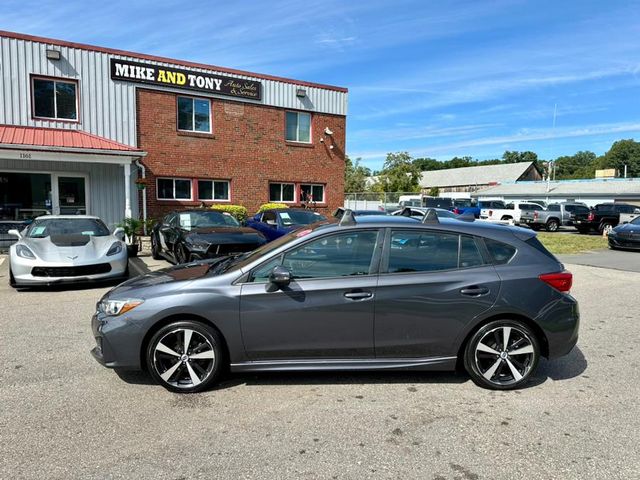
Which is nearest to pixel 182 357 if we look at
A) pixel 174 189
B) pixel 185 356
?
pixel 185 356

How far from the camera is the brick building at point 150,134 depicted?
15633 mm

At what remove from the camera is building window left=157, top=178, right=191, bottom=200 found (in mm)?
18672

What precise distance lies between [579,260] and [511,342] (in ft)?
36.5

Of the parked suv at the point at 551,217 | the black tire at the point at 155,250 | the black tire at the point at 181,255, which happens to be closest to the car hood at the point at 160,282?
the black tire at the point at 181,255

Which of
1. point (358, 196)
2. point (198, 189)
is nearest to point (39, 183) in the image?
point (198, 189)

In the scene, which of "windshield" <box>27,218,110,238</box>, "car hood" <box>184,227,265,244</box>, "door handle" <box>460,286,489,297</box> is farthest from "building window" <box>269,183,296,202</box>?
"door handle" <box>460,286,489,297</box>

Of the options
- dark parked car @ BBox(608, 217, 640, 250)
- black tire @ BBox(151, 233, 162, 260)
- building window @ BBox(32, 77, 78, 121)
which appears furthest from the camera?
building window @ BBox(32, 77, 78, 121)

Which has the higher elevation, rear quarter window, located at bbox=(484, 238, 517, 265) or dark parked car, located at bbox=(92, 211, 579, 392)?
rear quarter window, located at bbox=(484, 238, 517, 265)

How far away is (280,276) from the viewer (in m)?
3.76

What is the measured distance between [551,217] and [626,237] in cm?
1206

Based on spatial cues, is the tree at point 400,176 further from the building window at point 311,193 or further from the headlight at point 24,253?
the headlight at point 24,253

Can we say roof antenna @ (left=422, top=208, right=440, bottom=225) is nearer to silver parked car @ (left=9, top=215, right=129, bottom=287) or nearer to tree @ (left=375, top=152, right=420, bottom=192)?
silver parked car @ (left=9, top=215, right=129, bottom=287)

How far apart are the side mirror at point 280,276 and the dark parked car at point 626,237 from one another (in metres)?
16.5

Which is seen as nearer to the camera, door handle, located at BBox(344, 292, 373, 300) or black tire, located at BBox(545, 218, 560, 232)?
door handle, located at BBox(344, 292, 373, 300)
